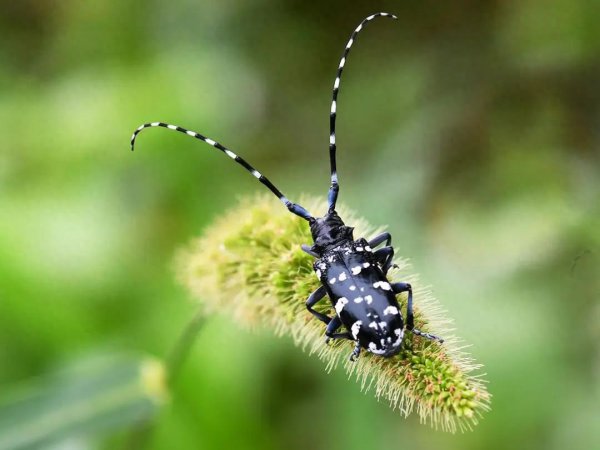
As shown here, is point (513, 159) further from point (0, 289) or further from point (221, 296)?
point (0, 289)

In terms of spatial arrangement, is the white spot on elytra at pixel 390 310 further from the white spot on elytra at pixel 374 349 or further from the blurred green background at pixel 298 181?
the blurred green background at pixel 298 181

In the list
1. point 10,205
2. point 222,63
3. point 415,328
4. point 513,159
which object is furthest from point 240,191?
point 415,328

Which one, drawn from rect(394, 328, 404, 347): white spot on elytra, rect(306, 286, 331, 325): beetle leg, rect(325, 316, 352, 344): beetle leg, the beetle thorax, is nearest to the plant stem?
the beetle thorax

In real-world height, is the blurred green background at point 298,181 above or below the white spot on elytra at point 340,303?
above

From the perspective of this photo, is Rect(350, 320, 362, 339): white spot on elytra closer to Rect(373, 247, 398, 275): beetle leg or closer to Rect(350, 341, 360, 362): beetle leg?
Rect(350, 341, 360, 362): beetle leg

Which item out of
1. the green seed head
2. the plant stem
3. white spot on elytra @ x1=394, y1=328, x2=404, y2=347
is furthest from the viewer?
the plant stem

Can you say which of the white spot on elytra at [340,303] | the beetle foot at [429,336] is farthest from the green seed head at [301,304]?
the white spot on elytra at [340,303]

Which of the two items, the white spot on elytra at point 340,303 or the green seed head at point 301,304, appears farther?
the white spot on elytra at point 340,303
